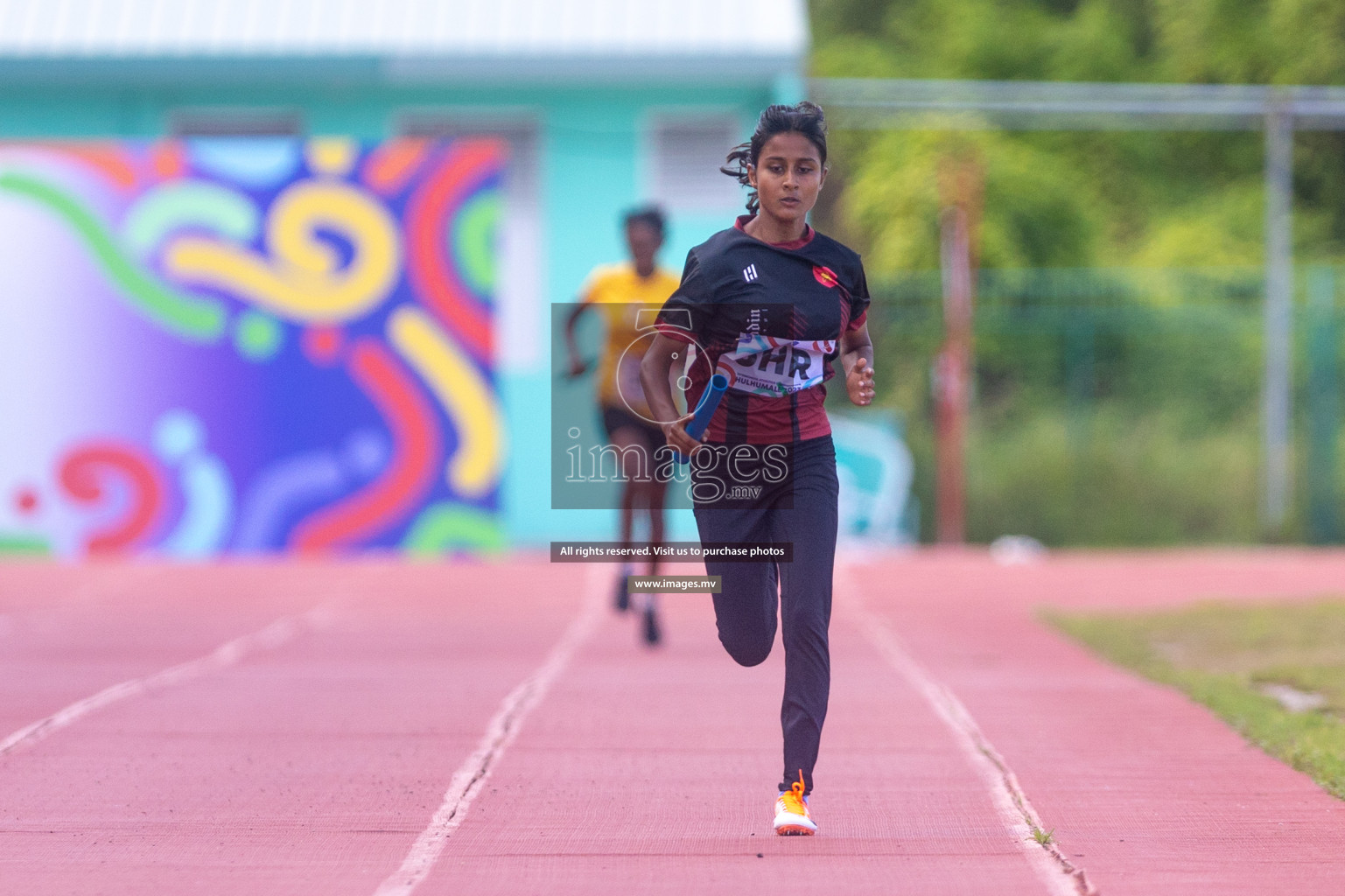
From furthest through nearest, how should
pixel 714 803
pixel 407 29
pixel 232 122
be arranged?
1. pixel 232 122
2. pixel 407 29
3. pixel 714 803

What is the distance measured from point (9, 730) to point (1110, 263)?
2307 centimetres

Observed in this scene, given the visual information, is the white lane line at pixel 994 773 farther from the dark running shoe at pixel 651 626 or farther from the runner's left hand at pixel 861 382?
the runner's left hand at pixel 861 382

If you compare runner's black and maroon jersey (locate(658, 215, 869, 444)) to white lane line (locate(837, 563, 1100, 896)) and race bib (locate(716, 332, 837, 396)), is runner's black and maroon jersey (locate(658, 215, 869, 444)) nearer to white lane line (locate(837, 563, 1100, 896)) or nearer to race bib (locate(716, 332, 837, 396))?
race bib (locate(716, 332, 837, 396))

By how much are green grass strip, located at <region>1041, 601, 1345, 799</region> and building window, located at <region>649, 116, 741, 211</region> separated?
686cm

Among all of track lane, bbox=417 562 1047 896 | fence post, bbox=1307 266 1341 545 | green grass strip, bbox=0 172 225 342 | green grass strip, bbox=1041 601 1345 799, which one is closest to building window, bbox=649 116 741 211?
green grass strip, bbox=0 172 225 342

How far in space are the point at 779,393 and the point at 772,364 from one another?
0.09 metres

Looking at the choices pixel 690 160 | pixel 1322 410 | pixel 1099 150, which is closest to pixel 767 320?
pixel 690 160

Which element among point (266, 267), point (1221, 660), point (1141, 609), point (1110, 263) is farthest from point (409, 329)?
point (1110, 263)

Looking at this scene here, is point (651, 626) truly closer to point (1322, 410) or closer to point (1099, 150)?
point (1322, 410)

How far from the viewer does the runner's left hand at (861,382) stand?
535 cm

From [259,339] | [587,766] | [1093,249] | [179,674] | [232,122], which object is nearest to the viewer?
[587,766]

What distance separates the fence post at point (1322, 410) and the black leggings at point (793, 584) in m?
14.2

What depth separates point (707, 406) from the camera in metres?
5.37

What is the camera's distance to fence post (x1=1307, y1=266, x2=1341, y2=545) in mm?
18438
